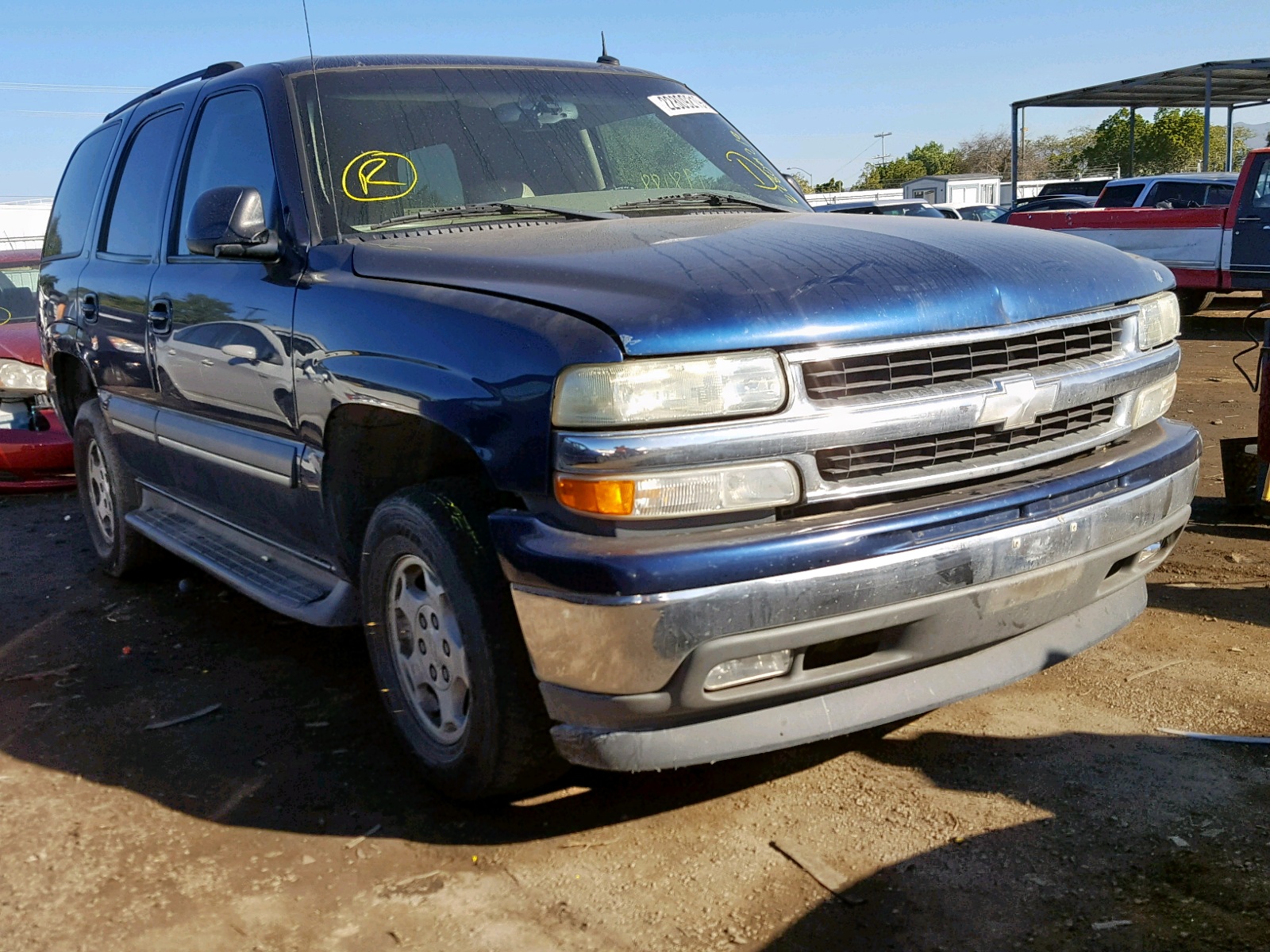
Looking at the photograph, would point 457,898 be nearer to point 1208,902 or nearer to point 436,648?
point 436,648

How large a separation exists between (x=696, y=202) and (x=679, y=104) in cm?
67

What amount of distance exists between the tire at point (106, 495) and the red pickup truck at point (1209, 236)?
11307mm

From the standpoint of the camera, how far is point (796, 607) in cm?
253

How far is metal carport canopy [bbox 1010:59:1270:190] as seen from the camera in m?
23.8

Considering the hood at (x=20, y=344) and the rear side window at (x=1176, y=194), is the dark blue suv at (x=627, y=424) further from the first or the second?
the rear side window at (x=1176, y=194)

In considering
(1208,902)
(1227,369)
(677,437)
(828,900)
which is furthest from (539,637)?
(1227,369)

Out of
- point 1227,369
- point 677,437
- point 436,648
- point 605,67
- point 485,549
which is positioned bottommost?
point 1227,369

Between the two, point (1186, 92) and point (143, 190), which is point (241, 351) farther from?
point (1186, 92)

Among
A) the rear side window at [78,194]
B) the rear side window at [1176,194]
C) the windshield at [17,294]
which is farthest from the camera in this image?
the rear side window at [1176,194]

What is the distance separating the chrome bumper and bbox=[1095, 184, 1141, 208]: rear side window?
16786 mm

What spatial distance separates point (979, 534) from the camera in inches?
106

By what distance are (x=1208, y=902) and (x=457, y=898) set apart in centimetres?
155

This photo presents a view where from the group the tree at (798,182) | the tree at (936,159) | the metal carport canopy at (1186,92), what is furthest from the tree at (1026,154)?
the tree at (798,182)

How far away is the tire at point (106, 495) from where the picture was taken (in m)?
5.23
